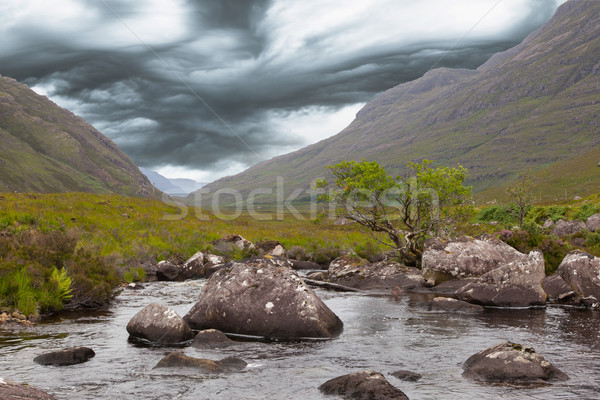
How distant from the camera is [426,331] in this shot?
17.4m

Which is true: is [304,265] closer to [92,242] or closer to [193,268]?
[193,268]

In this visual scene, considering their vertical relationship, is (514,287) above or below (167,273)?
below

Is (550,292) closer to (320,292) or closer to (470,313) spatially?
(470,313)

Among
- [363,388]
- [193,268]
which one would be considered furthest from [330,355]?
[193,268]

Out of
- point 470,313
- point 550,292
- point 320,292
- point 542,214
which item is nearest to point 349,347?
point 470,313

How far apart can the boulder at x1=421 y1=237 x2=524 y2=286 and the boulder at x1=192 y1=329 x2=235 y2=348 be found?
669 inches

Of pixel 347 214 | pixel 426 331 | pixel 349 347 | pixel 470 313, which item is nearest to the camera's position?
pixel 349 347

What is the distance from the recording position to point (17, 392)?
7.30m

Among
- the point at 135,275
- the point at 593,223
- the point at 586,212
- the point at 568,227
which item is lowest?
the point at 135,275

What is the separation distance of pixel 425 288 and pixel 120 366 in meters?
20.7

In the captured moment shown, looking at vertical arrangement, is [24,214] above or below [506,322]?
above

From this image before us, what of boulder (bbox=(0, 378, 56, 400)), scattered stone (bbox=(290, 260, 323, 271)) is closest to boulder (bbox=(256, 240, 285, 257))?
scattered stone (bbox=(290, 260, 323, 271))

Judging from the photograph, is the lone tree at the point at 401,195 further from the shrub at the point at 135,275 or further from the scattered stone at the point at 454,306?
the shrub at the point at 135,275

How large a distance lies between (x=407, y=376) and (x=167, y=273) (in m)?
23.7
